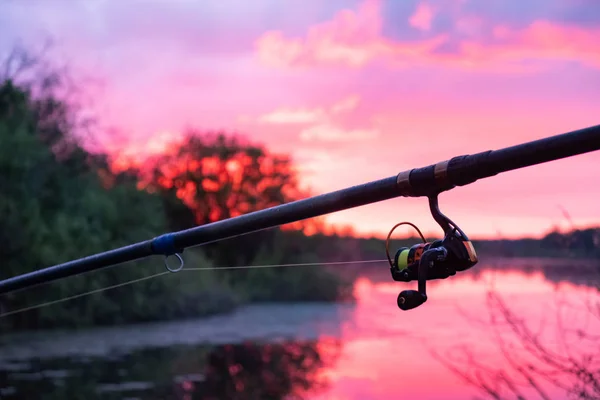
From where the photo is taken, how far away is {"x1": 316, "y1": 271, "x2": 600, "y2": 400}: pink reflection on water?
33.9ft

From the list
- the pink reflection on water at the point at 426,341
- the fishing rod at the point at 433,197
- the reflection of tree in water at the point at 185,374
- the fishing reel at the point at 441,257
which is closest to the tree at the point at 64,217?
the reflection of tree in water at the point at 185,374

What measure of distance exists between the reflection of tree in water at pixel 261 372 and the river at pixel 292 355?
0.02 metres

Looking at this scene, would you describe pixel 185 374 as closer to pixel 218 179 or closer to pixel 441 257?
pixel 441 257

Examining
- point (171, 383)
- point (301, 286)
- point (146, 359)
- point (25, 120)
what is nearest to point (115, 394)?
point (171, 383)

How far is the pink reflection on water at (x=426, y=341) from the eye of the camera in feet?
33.9

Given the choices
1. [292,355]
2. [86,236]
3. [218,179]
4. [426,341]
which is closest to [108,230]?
[86,236]

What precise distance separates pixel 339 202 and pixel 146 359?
11.8 meters

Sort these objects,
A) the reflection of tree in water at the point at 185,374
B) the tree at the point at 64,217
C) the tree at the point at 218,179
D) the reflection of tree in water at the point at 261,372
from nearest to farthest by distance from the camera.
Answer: the reflection of tree in water at the point at 185,374, the reflection of tree in water at the point at 261,372, the tree at the point at 64,217, the tree at the point at 218,179

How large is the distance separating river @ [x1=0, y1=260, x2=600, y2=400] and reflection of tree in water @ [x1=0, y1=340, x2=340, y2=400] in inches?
0.6

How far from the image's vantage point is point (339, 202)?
1875 millimetres

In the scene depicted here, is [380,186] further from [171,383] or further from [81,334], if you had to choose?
[81,334]

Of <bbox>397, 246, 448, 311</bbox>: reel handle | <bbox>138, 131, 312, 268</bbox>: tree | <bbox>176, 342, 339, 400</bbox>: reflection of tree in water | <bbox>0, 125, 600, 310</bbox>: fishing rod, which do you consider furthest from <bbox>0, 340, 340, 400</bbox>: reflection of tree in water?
<bbox>138, 131, 312, 268</bbox>: tree

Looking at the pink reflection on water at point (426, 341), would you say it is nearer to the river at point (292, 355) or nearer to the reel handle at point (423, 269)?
the river at point (292, 355)

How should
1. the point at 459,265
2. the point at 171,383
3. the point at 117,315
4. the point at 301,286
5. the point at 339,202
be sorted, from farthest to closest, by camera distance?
the point at 301,286
the point at 117,315
the point at 171,383
the point at 339,202
the point at 459,265
